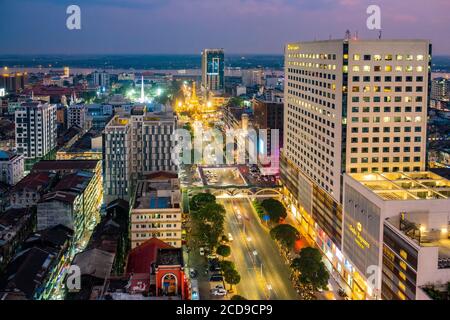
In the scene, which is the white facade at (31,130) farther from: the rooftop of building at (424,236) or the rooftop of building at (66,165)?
the rooftop of building at (424,236)

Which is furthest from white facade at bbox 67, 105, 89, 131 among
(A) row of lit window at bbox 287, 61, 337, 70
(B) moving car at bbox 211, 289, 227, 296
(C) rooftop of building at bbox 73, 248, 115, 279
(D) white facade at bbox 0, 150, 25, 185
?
(B) moving car at bbox 211, 289, 227, 296

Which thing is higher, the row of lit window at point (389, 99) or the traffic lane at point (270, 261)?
the row of lit window at point (389, 99)

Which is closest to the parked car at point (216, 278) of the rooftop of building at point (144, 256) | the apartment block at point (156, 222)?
the rooftop of building at point (144, 256)

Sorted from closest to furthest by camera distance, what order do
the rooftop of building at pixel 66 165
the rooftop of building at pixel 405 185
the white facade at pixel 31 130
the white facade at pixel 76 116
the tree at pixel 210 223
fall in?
1. the rooftop of building at pixel 405 185
2. the tree at pixel 210 223
3. the rooftop of building at pixel 66 165
4. the white facade at pixel 31 130
5. the white facade at pixel 76 116

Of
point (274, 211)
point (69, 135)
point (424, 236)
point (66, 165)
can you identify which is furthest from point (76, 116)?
point (424, 236)

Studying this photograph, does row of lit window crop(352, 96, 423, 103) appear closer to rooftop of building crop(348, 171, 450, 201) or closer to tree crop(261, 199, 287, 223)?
rooftop of building crop(348, 171, 450, 201)
